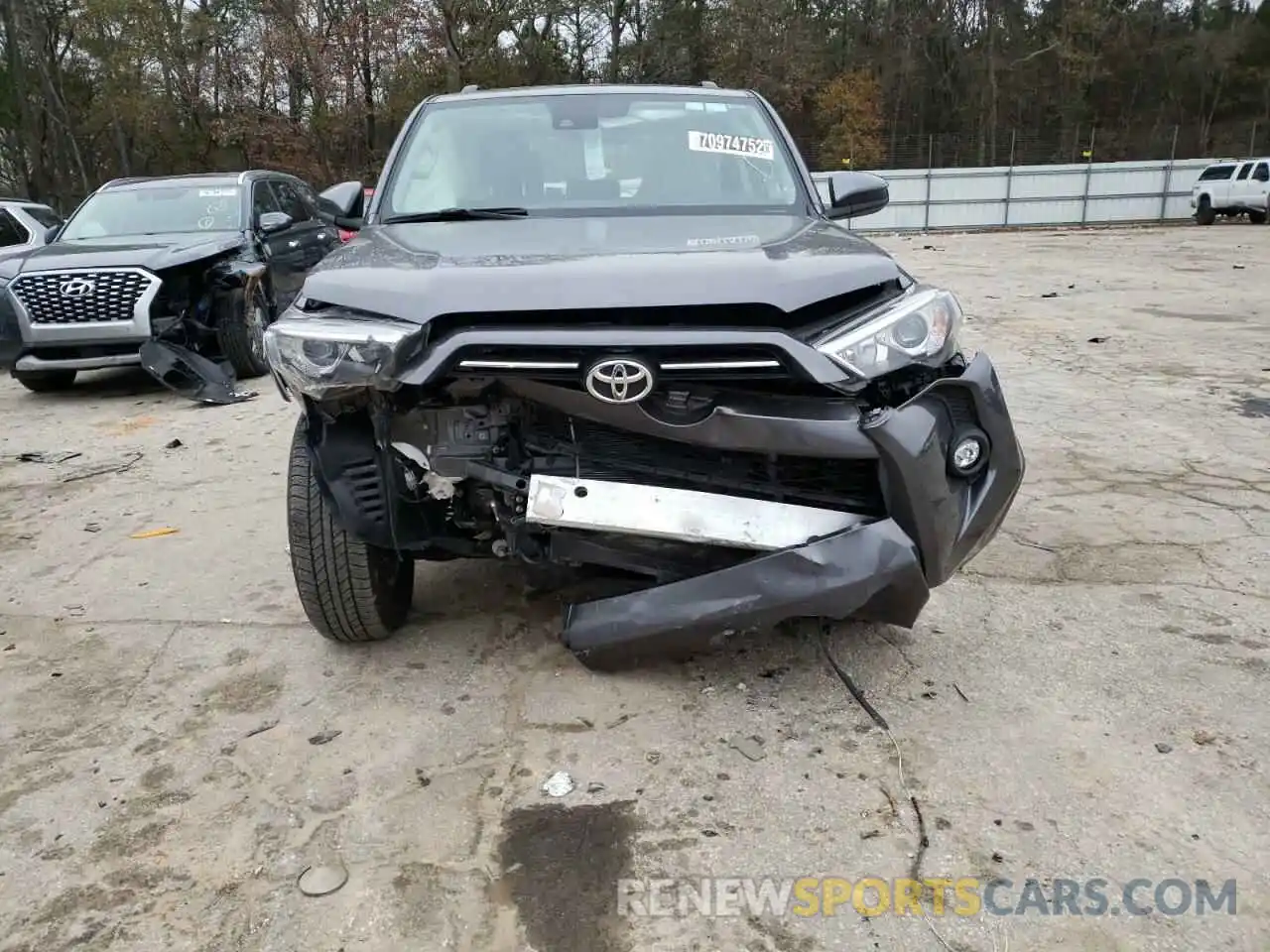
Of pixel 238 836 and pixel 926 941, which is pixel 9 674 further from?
pixel 926 941

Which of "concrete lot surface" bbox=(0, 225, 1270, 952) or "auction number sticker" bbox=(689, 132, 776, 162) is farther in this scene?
"auction number sticker" bbox=(689, 132, 776, 162)

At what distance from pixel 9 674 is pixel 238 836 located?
1.43 m

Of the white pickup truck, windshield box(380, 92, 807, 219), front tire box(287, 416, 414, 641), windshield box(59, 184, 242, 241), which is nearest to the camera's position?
front tire box(287, 416, 414, 641)

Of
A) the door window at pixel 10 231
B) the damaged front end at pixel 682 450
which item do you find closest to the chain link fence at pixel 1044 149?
the door window at pixel 10 231

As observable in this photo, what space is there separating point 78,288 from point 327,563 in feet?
18.3

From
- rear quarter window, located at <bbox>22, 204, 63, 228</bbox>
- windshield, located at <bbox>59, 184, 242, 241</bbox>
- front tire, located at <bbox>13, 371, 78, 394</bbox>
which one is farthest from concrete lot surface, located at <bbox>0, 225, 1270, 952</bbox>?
rear quarter window, located at <bbox>22, 204, 63, 228</bbox>

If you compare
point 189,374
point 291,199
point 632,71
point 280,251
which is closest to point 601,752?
point 189,374

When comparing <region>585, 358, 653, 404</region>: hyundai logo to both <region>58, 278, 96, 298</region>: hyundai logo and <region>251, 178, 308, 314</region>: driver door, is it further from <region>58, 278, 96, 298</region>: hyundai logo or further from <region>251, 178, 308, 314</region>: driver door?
<region>251, 178, 308, 314</region>: driver door

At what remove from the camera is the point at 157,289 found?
286 inches

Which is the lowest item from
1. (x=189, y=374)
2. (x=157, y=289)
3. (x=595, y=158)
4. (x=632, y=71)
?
(x=189, y=374)

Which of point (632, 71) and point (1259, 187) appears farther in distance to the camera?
point (632, 71)

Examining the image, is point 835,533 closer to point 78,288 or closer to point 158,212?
point 78,288

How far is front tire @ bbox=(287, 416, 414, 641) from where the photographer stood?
2953 millimetres

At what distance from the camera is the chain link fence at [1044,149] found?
100 feet
